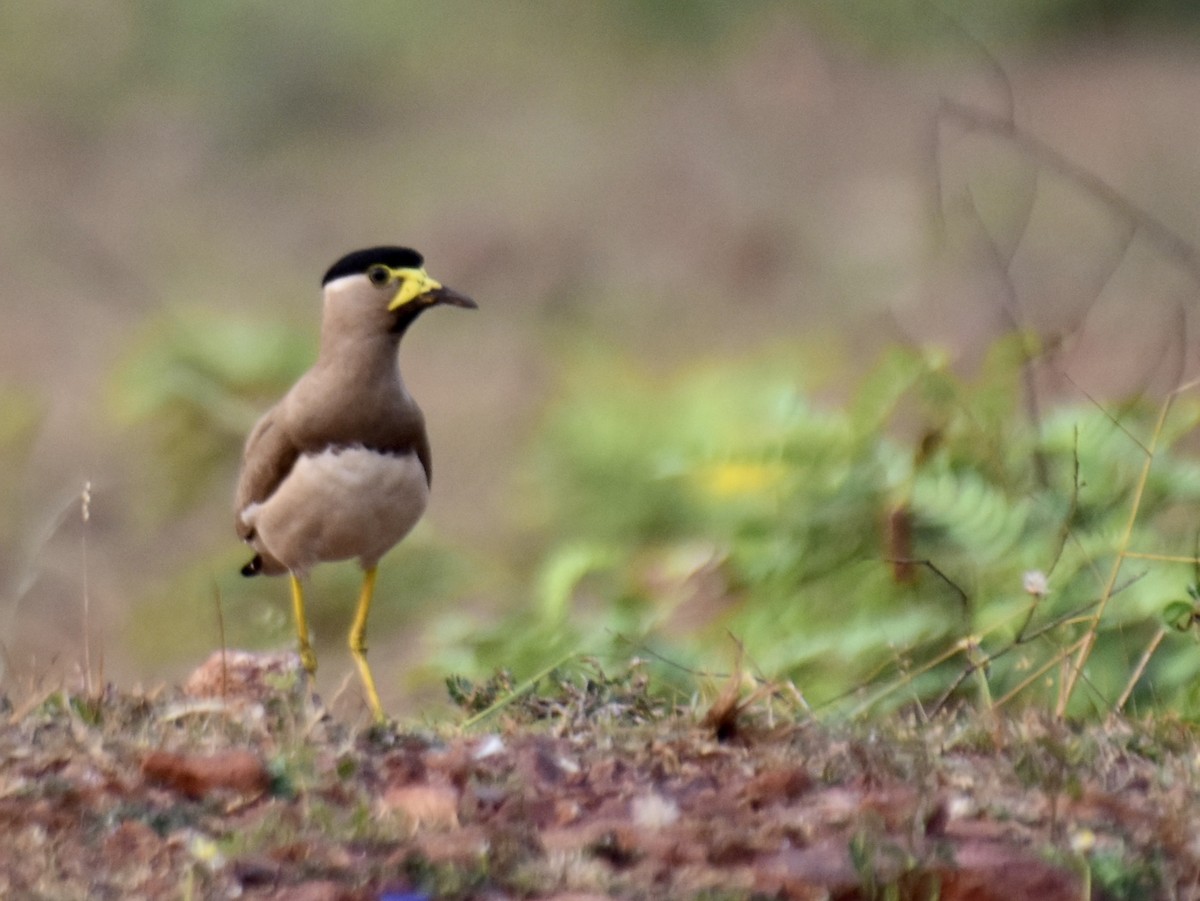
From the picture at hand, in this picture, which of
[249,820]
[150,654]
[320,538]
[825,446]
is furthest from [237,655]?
[150,654]

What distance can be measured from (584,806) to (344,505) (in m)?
1.35

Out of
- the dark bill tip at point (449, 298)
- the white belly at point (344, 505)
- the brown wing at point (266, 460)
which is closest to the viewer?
the dark bill tip at point (449, 298)

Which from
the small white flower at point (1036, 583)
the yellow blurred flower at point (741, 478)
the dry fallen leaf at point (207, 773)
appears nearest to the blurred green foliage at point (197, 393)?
the yellow blurred flower at point (741, 478)

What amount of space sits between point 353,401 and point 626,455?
2849 mm

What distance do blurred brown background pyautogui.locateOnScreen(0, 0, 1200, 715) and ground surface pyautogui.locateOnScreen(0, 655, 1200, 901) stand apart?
2312 mm

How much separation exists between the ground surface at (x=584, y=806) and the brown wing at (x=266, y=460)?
0.86 meters

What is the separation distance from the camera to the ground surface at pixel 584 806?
9.20ft

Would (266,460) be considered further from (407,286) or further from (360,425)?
(407,286)

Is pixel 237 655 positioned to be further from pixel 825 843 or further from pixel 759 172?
pixel 759 172

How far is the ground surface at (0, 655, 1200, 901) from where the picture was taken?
2805 mm

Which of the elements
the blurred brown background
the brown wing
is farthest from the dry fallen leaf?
the blurred brown background

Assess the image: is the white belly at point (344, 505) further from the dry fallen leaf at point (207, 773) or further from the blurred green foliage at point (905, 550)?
the dry fallen leaf at point (207, 773)

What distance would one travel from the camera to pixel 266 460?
14.7 ft

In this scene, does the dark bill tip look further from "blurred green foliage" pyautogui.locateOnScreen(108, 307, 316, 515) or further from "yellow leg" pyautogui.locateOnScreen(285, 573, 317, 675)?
"blurred green foliage" pyautogui.locateOnScreen(108, 307, 316, 515)
